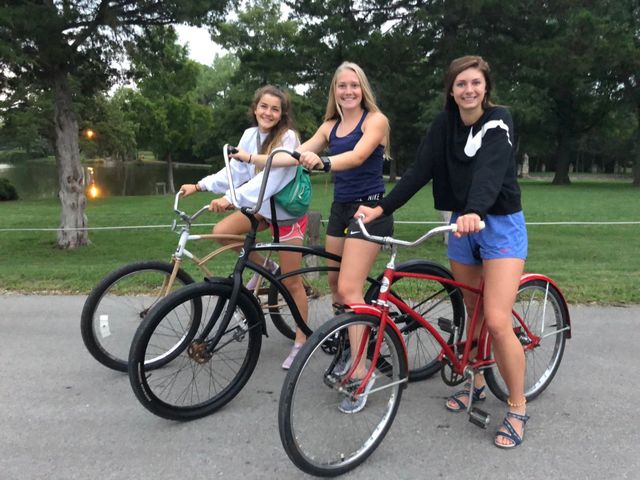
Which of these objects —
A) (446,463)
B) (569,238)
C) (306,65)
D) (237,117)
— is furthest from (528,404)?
(237,117)

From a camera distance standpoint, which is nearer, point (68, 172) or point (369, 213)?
point (369, 213)

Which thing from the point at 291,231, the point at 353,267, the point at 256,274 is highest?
the point at 291,231

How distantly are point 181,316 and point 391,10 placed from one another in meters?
10.1

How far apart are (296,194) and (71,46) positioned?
919 cm

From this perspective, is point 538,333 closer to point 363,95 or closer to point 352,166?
point 352,166

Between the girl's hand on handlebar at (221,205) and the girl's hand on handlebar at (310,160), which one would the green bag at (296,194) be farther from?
the girl's hand on handlebar at (310,160)

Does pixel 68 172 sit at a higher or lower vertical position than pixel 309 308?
higher

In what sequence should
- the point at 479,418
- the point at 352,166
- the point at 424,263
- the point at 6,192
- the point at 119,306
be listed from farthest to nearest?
the point at 6,192 → the point at 119,306 → the point at 424,263 → the point at 352,166 → the point at 479,418

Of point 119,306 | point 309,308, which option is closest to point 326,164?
point 309,308

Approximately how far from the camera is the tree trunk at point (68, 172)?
11.7 m

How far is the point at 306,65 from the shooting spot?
12.4 meters

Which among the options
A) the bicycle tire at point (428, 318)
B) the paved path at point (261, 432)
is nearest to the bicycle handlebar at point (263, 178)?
the bicycle tire at point (428, 318)

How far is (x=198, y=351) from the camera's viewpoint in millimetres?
3006

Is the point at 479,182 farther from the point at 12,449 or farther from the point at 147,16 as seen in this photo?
the point at 147,16
